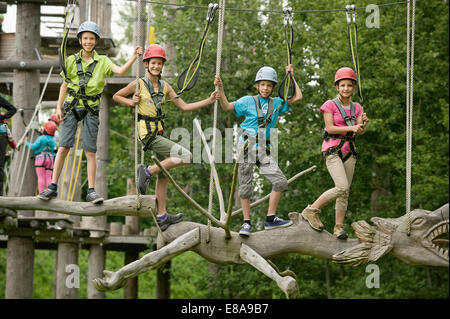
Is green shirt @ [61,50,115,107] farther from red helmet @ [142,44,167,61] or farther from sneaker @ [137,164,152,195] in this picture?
sneaker @ [137,164,152,195]

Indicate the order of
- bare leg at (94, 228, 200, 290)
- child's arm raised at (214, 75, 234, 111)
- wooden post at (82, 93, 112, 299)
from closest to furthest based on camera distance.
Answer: bare leg at (94, 228, 200, 290) < child's arm raised at (214, 75, 234, 111) < wooden post at (82, 93, 112, 299)

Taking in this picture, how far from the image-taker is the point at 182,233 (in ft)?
26.6

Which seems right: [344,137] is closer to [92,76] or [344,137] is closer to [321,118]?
[92,76]

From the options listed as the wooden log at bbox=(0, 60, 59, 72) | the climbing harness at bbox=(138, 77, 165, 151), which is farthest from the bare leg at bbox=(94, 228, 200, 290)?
the wooden log at bbox=(0, 60, 59, 72)

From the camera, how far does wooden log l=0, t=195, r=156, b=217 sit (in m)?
8.01

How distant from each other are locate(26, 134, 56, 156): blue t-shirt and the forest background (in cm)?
385

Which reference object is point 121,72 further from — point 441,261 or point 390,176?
point 390,176

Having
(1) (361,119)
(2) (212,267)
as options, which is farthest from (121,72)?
(2) (212,267)

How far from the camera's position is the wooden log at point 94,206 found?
8.01 metres

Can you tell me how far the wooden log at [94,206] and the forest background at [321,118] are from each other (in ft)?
26.9

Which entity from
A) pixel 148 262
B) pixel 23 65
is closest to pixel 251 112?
pixel 148 262

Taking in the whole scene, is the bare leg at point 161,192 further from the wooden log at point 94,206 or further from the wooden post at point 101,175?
the wooden post at point 101,175

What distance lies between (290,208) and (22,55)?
6616mm

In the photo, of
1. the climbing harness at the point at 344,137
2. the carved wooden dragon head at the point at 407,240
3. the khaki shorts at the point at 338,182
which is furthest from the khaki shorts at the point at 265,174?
the carved wooden dragon head at the point at 407,240
